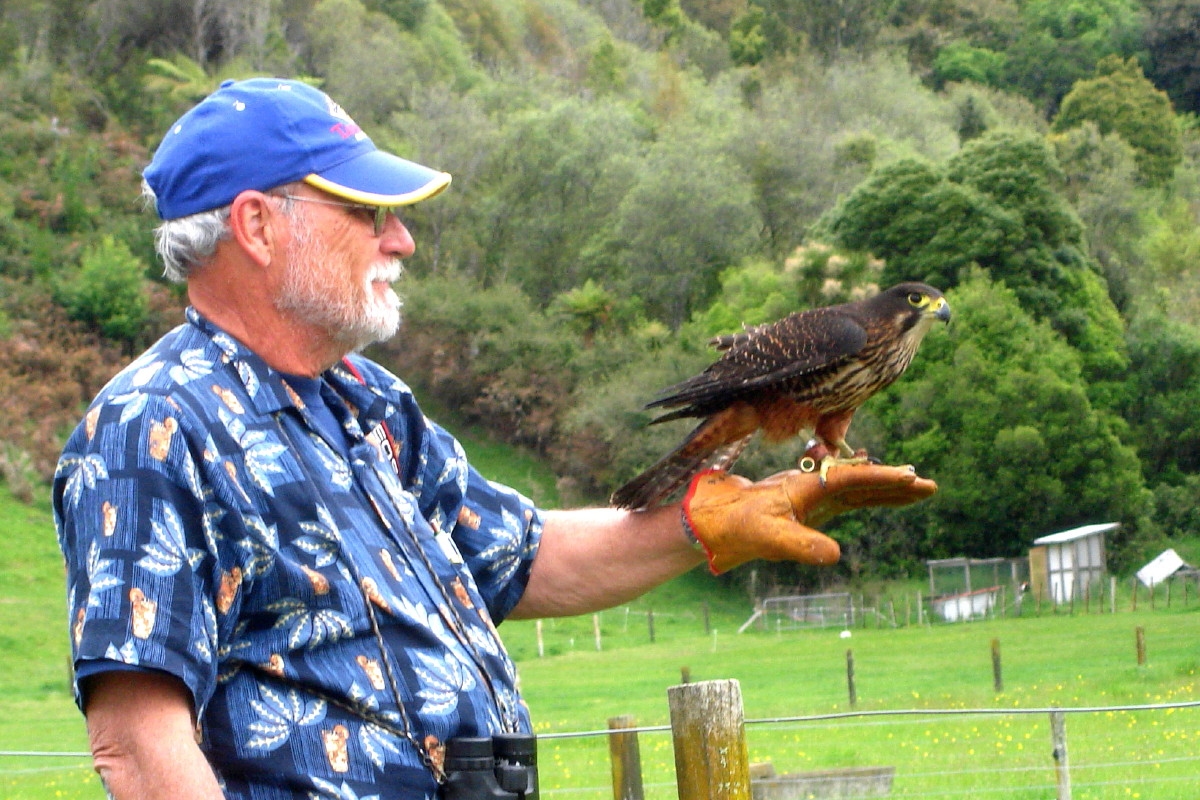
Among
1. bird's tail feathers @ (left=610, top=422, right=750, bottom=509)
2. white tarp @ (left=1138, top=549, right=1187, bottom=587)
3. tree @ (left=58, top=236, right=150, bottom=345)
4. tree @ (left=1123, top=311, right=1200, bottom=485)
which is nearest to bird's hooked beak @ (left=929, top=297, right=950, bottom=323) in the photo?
bird's tail feathers @ (left=610, top=422, right=750, bottom=509)

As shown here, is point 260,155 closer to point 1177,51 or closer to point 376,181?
point 376,181

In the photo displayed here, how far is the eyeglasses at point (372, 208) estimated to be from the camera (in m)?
2.29

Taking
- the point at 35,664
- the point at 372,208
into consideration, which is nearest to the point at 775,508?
the point at 372,208

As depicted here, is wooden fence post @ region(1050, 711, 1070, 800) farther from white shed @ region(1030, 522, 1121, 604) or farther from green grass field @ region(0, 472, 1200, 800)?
white shed @ region(1030, 522, 1121, 604)

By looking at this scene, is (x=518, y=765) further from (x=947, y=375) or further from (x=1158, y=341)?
(x=1158, y=341)

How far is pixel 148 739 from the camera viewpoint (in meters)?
1.96

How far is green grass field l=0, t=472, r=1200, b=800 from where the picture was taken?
32.5 ft

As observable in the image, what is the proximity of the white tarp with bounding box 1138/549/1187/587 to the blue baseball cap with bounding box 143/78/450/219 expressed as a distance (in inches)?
1187

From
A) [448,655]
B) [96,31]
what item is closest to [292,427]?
[448,655]

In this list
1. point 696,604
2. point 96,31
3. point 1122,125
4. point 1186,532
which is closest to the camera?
point 696,604

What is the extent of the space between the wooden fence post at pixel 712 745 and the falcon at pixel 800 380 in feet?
2.34

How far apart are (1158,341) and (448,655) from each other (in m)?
36.7

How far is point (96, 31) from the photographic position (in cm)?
4931

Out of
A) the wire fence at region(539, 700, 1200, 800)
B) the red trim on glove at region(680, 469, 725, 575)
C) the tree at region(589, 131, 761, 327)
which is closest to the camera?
the red trim on glove at region(680, 469, 725, 575)
